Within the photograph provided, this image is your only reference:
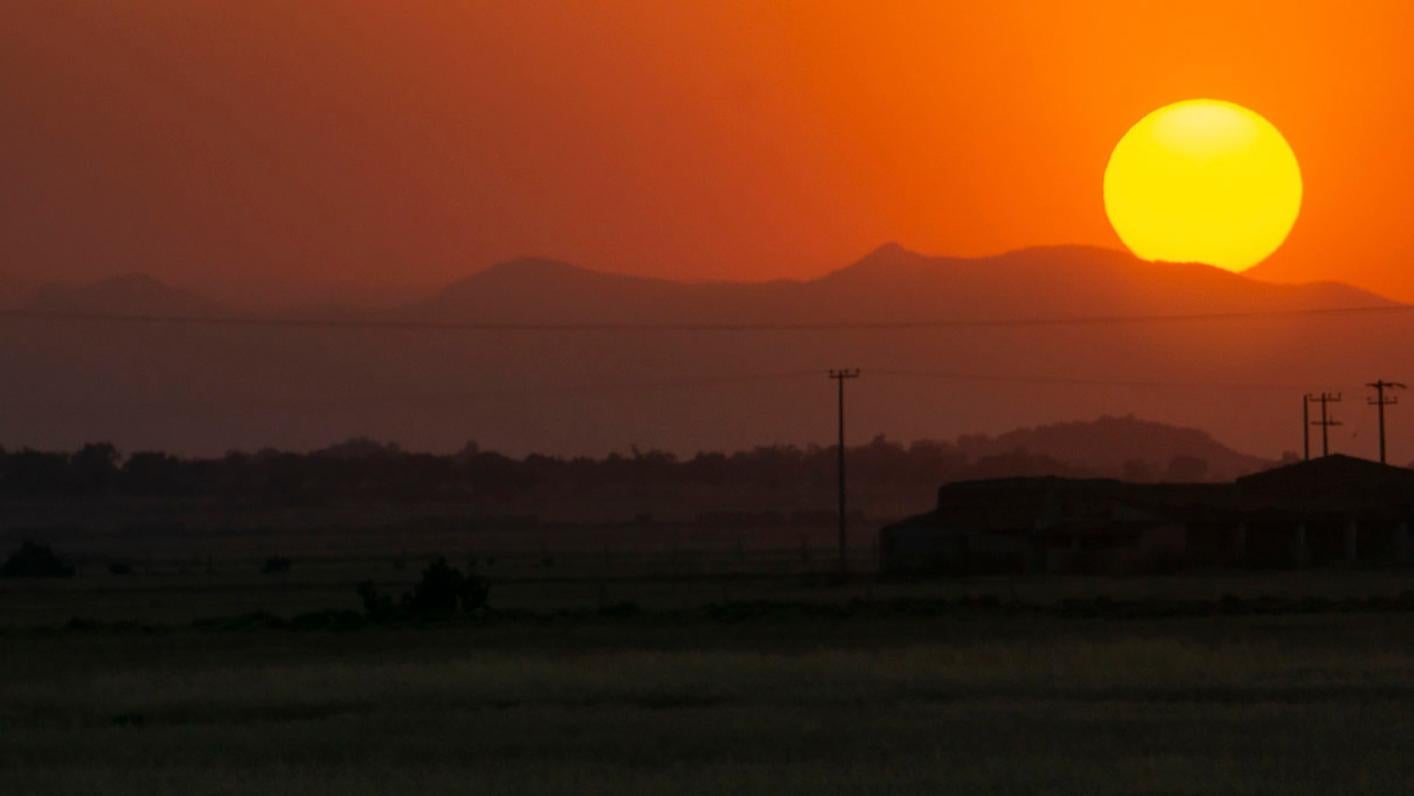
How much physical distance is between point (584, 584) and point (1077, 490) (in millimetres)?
26044

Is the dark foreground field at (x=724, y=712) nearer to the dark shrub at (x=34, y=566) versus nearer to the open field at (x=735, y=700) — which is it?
the open field at (x=735, y=700)

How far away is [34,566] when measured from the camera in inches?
4380

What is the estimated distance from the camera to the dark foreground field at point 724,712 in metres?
25.9

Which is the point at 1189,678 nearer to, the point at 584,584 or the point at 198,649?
the point at 198,649

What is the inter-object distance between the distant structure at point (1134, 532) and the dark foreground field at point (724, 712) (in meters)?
44.9

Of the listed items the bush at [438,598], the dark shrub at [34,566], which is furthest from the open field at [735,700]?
the dark shrub at [34,566]

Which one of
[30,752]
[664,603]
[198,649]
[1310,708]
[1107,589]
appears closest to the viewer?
[30,752]

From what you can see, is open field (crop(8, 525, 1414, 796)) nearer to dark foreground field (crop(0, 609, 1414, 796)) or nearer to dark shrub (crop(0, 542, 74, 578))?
dark foreground field (crop(0, 609, 1414, 796))

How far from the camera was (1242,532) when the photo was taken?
99.2 metres

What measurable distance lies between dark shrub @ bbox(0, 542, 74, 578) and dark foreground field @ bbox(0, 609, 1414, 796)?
59442mm

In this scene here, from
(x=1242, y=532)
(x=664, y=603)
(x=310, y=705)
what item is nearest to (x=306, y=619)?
(x=664, y=603)

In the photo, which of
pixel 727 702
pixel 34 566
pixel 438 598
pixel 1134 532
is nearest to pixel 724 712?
pixel 727 702

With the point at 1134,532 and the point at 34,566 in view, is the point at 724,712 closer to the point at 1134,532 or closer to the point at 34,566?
the point at 1134,532

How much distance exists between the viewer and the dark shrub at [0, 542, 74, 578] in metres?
109
